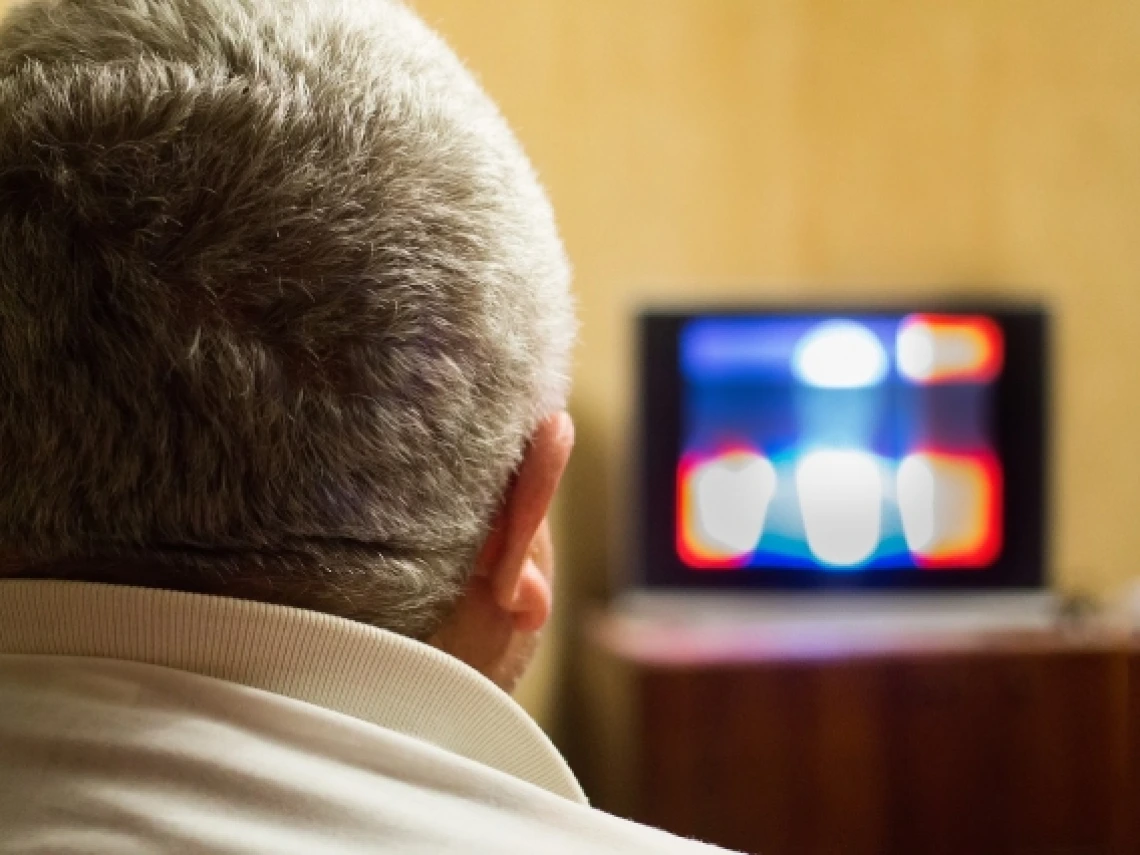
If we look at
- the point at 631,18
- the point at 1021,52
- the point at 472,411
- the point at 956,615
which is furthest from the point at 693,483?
the point at 472,411

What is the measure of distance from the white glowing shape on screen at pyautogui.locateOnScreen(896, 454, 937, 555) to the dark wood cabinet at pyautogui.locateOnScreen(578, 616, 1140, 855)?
197mm

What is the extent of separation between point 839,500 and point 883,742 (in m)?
0.41

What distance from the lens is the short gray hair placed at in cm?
54

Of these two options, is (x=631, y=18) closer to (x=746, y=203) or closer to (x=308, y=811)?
(x=746, y=203)

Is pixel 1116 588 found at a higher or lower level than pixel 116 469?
lower

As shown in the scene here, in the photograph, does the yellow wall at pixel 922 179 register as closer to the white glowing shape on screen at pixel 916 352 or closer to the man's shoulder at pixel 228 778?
the white glowing shape on screen at pixel 916 352

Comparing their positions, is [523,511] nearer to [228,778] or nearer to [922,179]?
[228,778]

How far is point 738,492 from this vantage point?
82.5 inches

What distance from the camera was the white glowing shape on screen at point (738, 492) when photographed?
2.09 m

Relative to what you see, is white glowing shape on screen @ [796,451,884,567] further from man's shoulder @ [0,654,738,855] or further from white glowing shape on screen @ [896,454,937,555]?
man's shoulder @ [0,654,738,855]

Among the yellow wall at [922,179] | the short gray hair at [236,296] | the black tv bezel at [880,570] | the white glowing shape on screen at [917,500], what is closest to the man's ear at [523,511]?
the short gray hair at [236,296]

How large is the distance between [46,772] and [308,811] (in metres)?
0.11

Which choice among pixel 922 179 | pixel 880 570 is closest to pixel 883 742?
pixel 880 570

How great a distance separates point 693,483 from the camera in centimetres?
210
